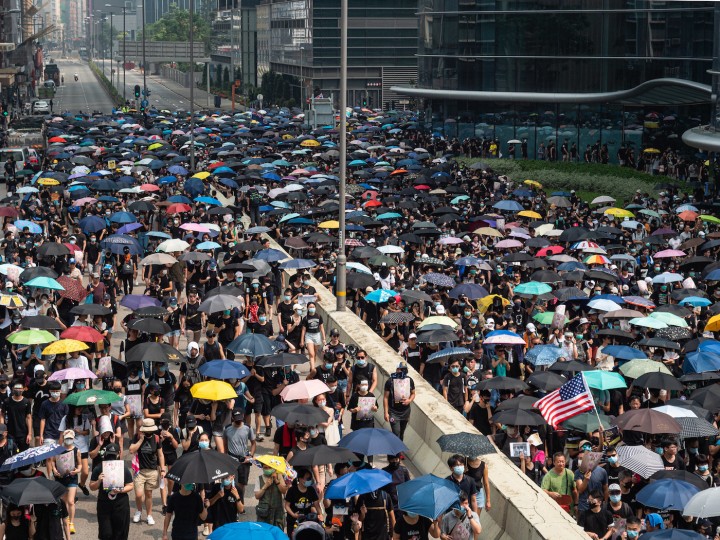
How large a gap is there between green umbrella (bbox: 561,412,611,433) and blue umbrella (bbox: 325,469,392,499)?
3441mm

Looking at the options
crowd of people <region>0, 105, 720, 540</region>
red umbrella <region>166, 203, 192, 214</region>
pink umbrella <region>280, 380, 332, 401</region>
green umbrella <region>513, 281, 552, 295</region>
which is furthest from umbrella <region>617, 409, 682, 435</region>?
red umbrella <region>166, 203, 192, 214</region>

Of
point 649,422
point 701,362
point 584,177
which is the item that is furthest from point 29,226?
point 584,177

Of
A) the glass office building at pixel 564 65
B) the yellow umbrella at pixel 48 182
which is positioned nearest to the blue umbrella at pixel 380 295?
the yellow umbrella at pixel 48 182

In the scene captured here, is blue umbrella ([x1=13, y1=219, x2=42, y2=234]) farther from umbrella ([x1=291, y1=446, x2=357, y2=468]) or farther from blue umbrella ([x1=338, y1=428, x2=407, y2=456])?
umbrella ([x1=291, y1=446, x2=357, y2=468])

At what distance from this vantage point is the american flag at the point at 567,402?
15.0 meters

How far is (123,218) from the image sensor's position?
30.7 metres

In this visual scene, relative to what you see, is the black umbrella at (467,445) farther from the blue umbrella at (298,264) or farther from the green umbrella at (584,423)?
the blue umbrella at (298,264)

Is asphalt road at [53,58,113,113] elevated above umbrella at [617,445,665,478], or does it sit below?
above

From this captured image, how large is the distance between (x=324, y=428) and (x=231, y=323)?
17.0ft

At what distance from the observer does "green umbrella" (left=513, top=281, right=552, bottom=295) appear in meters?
23.3

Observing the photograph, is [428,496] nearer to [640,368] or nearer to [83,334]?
[640,368]

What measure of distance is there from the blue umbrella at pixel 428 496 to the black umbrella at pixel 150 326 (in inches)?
314

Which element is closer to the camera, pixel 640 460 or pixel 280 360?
pixel 640 460

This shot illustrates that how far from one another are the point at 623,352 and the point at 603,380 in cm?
207
